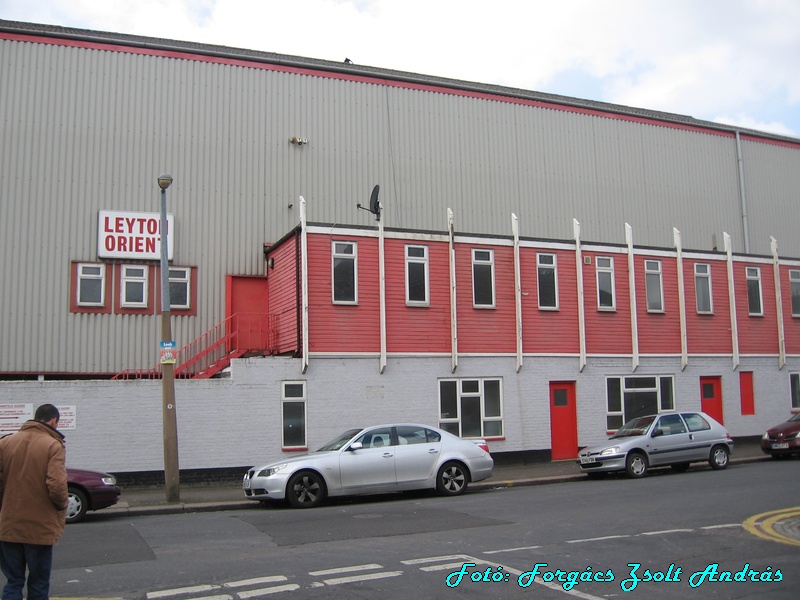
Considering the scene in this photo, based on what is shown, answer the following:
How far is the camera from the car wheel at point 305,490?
14484 mm

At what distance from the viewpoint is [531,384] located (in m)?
22.4

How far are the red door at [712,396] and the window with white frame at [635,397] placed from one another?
1435 millimetres

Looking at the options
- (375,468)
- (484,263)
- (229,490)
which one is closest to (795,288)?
(484,263)

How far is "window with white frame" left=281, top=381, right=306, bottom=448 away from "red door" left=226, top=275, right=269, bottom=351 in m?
2.63

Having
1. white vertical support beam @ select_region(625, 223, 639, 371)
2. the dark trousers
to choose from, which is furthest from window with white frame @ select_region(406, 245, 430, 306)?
the dark trousers

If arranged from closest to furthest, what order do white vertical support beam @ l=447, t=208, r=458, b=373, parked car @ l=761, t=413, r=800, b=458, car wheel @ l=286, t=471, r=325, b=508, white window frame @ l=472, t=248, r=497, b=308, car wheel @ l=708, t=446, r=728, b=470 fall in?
car wheel @ l=286, t=471, r=325, b=508 < car wheel @ l=708, t=446, r=728, b=470 < white vertical support beam @ l=447, t=208, r=458, b=373 < parked car @ l=761, t=413, r=800, b=458 < white window frame @ l=472, t=248, r=497, b=308

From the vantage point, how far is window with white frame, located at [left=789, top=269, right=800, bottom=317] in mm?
27938

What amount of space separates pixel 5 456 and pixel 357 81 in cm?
2134

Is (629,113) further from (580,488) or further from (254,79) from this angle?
(580,488)

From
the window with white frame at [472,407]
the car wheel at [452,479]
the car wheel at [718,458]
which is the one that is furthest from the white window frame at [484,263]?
the car wheel at [452,479]

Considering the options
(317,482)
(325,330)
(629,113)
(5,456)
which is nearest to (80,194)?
(325,330)

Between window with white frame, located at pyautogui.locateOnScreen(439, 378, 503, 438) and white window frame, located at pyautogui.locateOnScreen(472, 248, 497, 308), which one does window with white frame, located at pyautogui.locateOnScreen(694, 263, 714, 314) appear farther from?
window with white frame, located at pyautogui.locateOnScreen(439, 378, 503, 438)

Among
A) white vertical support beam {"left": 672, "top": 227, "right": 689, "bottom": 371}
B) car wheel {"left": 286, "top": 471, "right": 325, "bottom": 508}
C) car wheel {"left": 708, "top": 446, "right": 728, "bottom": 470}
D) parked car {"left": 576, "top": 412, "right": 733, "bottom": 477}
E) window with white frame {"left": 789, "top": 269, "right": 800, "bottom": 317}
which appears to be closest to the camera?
car wheel {"left": 286, "top": 471, "right": 325, "bottom": 508}

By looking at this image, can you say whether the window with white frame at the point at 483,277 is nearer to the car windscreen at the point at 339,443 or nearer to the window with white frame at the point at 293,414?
the window with white frame at the point at 293,414
